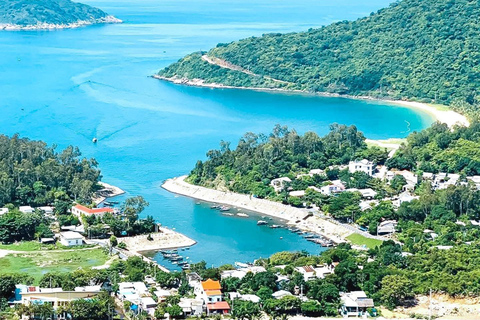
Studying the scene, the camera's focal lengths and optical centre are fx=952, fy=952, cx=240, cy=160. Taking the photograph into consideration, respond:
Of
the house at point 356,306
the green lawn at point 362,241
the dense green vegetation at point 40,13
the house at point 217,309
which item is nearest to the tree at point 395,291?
the house at point 356,306

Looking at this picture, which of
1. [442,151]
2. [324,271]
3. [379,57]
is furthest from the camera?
[379,57]

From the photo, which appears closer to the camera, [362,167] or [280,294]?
[280,294]

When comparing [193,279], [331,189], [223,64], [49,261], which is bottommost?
[49,261]

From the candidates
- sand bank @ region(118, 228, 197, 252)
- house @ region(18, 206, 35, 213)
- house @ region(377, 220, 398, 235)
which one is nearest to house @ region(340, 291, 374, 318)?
house @ region(377, 220, 398, 235)

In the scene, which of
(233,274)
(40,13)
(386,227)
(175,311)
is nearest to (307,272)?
(233,274)

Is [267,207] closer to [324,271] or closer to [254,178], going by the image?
[254,178]

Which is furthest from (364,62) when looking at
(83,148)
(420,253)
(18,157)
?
(420,253)

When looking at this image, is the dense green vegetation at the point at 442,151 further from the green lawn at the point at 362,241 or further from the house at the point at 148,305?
the house at the point at 148,305
